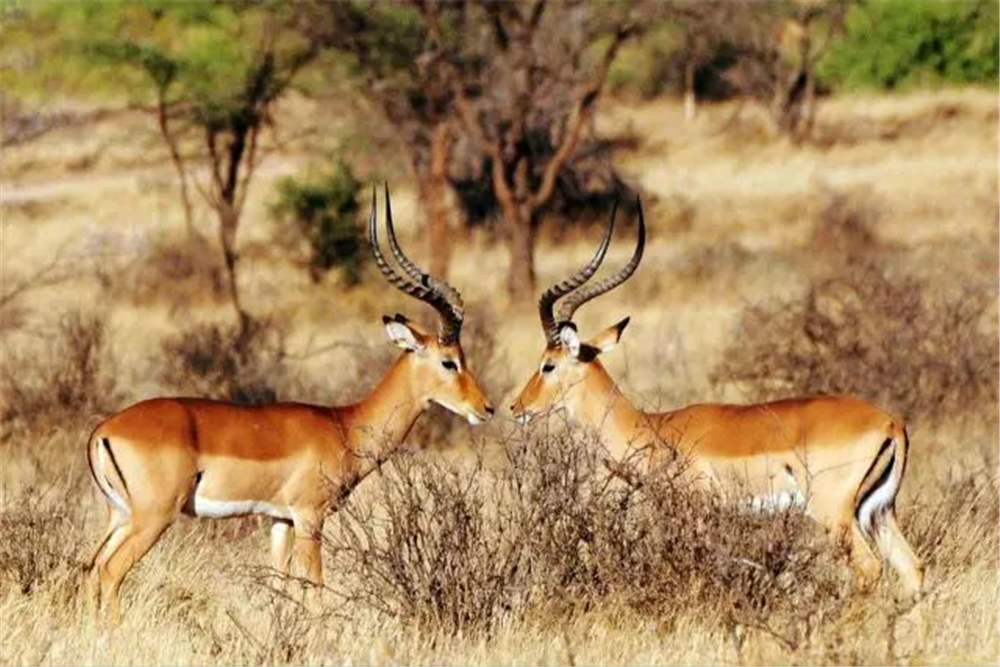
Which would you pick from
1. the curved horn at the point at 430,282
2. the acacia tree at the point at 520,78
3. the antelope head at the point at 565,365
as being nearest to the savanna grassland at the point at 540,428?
the antelope head at the point at 565,365

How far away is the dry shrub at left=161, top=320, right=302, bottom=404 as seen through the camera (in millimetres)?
13688

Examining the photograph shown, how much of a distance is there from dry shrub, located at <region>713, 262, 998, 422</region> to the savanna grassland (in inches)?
0.8

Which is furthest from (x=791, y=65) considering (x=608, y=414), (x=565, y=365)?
(x=608, y=414)

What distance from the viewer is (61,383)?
13266mm

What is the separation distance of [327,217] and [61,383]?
35.4 feet

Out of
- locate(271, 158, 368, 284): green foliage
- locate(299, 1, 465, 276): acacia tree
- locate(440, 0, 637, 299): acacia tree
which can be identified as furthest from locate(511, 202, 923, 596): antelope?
locate(271, 158, 368, 284): green foliage

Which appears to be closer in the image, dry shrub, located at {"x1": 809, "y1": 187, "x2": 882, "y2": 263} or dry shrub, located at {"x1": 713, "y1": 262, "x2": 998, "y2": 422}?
dry shrub, located at {"x1": 713, "y1": 262, "x2": 998, "y2": 422}

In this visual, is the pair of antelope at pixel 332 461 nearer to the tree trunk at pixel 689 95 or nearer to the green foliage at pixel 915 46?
the tree trunk at pixel 689 95

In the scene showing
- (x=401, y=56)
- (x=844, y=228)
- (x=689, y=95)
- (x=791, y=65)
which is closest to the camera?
(x=401, y=56)

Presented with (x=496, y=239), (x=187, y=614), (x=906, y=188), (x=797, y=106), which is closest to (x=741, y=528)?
(x=187, y=614)

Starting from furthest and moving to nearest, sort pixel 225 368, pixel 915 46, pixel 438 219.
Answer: pixel 915 46 < pixel 438 219 < pixel 225 368

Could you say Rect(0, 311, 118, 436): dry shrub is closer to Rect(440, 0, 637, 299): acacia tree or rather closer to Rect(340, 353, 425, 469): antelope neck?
Rect(340, 353, 425, 469): antelope neck

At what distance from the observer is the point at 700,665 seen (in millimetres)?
6590

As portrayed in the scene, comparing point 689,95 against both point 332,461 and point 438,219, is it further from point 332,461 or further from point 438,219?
point 332,461
